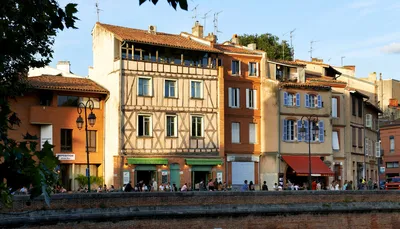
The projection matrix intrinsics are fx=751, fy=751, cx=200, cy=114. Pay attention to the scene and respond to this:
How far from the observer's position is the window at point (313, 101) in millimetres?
58688

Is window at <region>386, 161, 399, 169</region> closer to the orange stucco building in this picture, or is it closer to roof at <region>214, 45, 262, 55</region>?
roof at <region>214, 45, 262, 55</region>

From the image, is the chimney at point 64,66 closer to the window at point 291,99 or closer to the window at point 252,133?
the window at point 252,133

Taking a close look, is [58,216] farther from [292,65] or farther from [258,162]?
[292,65]

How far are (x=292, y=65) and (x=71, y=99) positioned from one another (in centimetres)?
1821

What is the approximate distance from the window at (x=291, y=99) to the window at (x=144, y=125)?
1186 cm

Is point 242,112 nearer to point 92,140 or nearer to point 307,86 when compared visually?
point 307,86

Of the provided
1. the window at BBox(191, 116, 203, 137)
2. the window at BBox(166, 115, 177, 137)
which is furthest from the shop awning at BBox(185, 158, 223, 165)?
the window at BBox(166, 115, 177, 137)

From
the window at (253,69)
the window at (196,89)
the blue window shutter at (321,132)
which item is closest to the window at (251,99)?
the window at (253,69)

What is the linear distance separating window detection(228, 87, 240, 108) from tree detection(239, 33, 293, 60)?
20080mm

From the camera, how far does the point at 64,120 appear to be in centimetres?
4981

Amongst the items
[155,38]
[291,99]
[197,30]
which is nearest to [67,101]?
[155,38]

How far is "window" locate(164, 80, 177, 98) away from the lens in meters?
52.1

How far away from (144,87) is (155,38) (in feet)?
12.0

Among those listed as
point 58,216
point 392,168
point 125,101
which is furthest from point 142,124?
point 392,168
